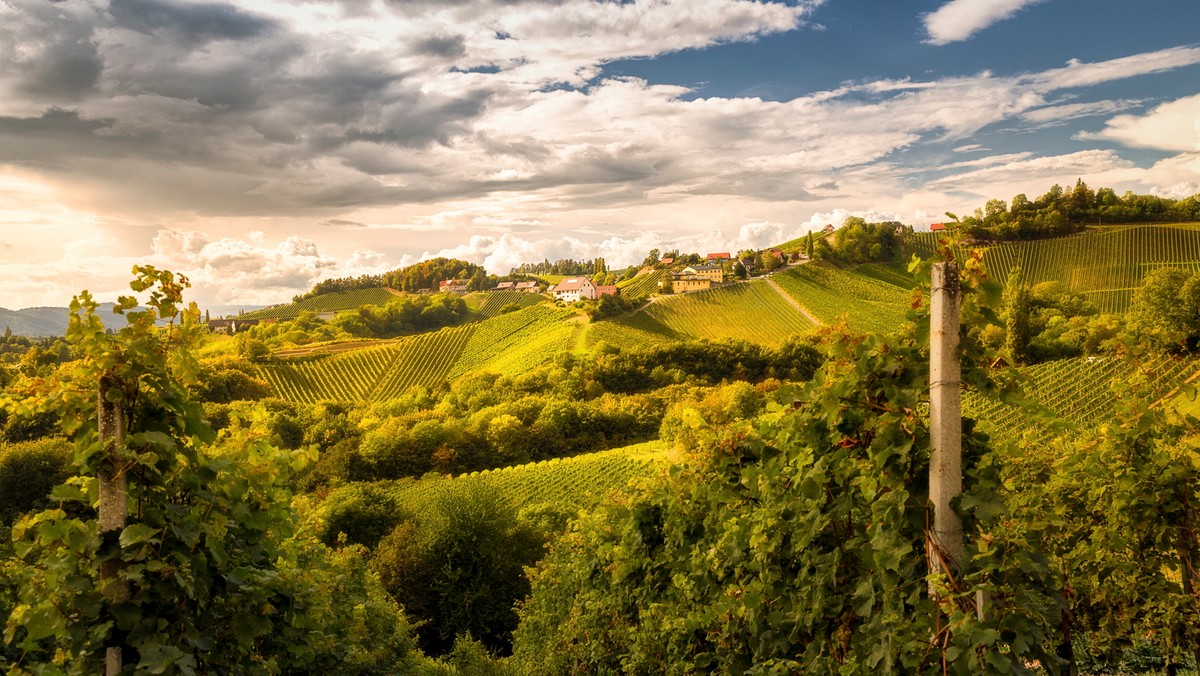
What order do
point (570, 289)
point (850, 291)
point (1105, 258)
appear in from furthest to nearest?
1. point (570, 289)
2. point (850, 291)
3. point (1105, 258)

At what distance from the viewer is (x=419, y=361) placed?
86.6 metres

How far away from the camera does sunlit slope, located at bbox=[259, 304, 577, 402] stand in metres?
78.0

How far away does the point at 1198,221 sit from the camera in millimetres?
85812

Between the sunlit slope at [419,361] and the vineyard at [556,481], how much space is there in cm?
3299

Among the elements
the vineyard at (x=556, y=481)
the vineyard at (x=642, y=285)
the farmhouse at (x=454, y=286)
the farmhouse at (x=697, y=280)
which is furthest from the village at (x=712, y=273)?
the vineyard at (x=556, y=481)

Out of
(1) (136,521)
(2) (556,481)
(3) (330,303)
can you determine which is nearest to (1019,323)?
(2) (556,481)

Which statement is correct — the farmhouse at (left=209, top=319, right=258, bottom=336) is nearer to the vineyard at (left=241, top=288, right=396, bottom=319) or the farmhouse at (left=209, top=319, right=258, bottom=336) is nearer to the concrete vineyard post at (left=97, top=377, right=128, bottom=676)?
the vineyard at (left=241, top=288, right=396, bottom=319)

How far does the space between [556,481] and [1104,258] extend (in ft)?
263

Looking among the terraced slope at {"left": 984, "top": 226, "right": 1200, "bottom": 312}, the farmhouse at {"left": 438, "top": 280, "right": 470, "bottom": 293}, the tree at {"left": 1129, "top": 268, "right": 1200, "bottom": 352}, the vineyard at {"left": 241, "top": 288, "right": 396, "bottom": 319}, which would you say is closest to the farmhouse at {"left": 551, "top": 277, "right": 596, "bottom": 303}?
the farmhouse at {"left": 438, "top": 280, "right": 470, "bottom": 293}

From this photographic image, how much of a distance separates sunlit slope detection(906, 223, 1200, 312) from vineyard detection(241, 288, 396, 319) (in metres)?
115

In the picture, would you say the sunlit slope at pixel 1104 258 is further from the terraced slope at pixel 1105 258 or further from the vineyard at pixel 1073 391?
the vineyard at pixel 1073 391

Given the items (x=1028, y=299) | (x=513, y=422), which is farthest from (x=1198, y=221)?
(x=513, y=422)

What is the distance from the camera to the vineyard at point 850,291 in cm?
8206

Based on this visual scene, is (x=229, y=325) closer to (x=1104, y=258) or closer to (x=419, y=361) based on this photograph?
(x=419, y=361)
